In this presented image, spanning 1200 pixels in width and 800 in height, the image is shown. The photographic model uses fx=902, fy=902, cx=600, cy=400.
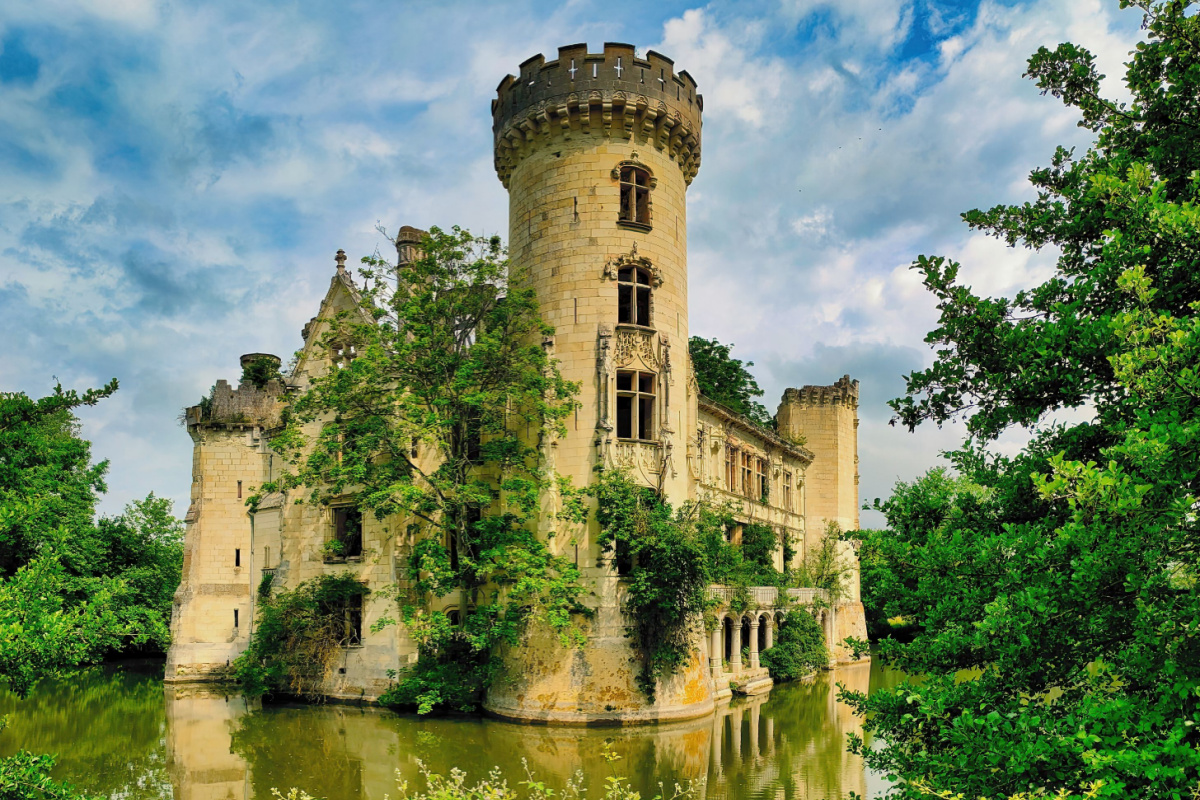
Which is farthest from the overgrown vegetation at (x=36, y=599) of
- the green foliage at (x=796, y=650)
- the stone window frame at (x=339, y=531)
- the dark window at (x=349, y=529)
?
the green foliage at (x=796, y=650)

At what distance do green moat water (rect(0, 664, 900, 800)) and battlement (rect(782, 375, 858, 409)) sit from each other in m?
21.2

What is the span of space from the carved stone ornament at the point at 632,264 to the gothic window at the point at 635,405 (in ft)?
9.18

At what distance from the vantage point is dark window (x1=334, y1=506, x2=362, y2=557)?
1153 inches

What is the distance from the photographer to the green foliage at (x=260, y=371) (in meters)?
37.4

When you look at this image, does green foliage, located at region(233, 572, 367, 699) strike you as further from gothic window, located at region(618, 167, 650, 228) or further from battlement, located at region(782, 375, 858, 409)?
battlement, located at region(782, 375, 858, 409)

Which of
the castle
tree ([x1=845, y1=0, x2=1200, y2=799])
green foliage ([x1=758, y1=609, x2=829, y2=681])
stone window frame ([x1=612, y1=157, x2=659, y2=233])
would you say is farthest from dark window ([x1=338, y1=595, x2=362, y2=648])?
tree ([x1=845, y1=0, x2=1200, y2=799])

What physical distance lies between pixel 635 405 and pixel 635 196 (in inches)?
249

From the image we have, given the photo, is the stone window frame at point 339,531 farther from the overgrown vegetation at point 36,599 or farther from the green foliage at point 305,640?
the overgrown vegetation at point 36,599

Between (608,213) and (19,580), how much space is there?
726 inches

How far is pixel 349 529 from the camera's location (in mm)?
29641

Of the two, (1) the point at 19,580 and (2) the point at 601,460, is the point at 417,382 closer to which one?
(2) the point at 601,460

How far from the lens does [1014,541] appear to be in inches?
316

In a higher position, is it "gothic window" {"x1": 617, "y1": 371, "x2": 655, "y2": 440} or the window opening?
"gothic window" {"x1": 617, "y1": 371, "x2": 655, "y2": 440}

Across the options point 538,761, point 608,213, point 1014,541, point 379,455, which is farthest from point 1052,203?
point 379,455
